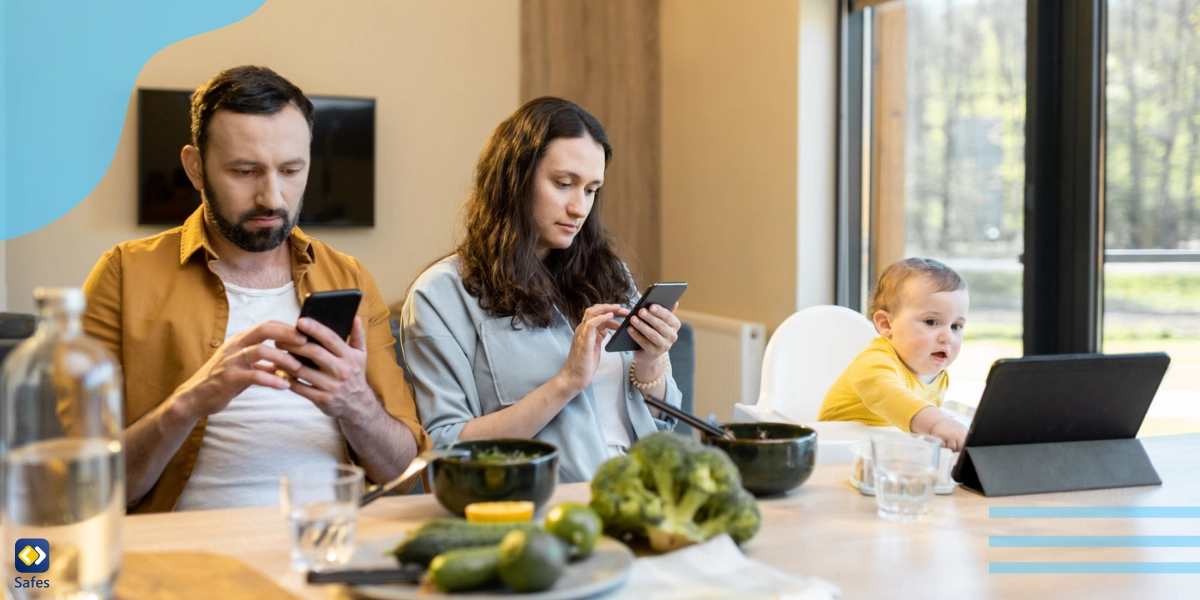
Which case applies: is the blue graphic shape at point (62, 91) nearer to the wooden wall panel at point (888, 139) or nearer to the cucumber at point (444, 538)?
the wooden wall panel at point (888, 139)

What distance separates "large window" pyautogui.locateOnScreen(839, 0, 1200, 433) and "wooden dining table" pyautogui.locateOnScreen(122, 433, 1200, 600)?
1430 mm

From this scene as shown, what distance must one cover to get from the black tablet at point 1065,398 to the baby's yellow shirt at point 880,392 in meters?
0.29

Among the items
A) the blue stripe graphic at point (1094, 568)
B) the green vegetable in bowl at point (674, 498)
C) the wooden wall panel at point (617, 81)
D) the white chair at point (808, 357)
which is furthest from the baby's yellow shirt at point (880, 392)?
the wooden wall panel at point (617, 81)

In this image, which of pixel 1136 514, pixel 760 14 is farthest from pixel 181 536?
pixel 760 14

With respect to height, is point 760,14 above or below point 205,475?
above

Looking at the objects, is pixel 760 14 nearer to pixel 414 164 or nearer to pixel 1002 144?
pixel 1002 144

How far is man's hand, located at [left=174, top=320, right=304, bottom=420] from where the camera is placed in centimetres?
131

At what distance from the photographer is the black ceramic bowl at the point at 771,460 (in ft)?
4.09

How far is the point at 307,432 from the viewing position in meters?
1.66

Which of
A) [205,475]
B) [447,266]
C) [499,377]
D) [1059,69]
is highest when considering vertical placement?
[1059,69]

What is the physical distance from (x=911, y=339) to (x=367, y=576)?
1438mm

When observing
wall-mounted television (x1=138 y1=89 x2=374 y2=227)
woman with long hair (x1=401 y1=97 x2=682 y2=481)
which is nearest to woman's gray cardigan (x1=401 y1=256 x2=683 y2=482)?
woman with long hair (x1=401 y1=97 x2=682 y2=481)

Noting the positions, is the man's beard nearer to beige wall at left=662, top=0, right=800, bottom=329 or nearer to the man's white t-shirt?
the man's white t-shirt

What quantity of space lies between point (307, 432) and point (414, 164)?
291 centimetres
